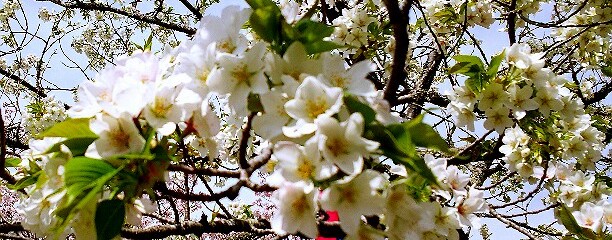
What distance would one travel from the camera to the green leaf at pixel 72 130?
2.76ft

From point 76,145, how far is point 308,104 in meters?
0.41

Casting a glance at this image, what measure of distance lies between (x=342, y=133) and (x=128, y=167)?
14.9 inches

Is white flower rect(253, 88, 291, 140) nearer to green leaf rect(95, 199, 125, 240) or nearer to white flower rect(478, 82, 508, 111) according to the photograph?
green leaf rect(95, 199, 125, 240)

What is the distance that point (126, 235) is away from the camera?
139 cm

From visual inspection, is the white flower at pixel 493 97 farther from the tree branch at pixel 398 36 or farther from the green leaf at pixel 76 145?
the green leaf at pixel 76 145

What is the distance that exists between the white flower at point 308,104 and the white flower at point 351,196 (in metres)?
0.10

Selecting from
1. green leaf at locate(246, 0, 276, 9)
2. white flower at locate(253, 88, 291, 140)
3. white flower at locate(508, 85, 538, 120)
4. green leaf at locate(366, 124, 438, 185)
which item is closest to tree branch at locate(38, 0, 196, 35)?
white flower at locate(508, 85, 538, 120)

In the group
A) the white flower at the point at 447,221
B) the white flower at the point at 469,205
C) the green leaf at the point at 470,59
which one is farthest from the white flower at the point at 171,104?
the green leaf at the point at 470,59

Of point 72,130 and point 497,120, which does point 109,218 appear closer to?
point 72,130

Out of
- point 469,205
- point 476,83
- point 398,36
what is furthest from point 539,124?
point 398,36

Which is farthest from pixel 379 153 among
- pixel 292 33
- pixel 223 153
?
pixel 223 153

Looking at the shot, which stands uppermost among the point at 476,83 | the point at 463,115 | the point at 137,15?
the point at 137,15

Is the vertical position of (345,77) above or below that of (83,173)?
above

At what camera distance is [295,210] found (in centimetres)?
83
